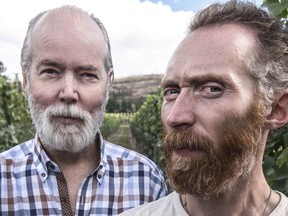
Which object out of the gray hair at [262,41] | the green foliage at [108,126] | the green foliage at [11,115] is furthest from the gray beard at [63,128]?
the green foliage at [108,126]

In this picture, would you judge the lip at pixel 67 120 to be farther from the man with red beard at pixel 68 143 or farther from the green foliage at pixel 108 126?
the green foliage at pixel 108 126

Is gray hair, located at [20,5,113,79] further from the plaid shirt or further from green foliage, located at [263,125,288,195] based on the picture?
green foliage, located at [263,125,288,195]

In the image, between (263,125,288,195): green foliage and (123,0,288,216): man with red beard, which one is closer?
(123,0,288,216): man with red beard

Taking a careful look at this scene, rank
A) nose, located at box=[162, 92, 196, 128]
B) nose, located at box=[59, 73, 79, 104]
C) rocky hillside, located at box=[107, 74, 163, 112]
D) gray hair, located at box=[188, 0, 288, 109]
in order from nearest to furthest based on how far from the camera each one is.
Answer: nose, located at box=[162, 92, 196, 128]
gray hair, located at box=[188, 0, 288, 109]
nose, located at box=[59, 73, 79, 104]
rocky hillside, located at box=[107, 74, 163, 112]

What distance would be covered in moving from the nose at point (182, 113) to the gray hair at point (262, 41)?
0.72ft

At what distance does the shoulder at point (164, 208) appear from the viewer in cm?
159

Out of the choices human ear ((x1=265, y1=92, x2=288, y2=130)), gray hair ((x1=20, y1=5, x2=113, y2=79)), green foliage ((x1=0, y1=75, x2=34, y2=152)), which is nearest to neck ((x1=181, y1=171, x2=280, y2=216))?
human ear ((x1=265, y1=92, x2=288, y2=130))

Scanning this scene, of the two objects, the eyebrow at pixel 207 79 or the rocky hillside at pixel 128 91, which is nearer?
the eyebrow at pixel 207 79

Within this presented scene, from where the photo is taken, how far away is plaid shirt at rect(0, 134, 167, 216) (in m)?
2.20

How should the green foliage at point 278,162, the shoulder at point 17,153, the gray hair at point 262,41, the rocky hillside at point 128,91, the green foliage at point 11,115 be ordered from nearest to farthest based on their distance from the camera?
the gray hair at point 262,41 < the shoulder at point 17,153 < the green foliage at point 278,162 < the green foliage at point 11,115 < the rocky hillside at point 128,91

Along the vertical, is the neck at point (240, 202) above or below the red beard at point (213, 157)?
below

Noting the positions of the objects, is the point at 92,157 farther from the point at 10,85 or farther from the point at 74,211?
the point at 10,85

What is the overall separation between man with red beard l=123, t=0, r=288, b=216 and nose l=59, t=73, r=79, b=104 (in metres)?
0.70

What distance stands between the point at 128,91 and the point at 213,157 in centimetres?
4956
